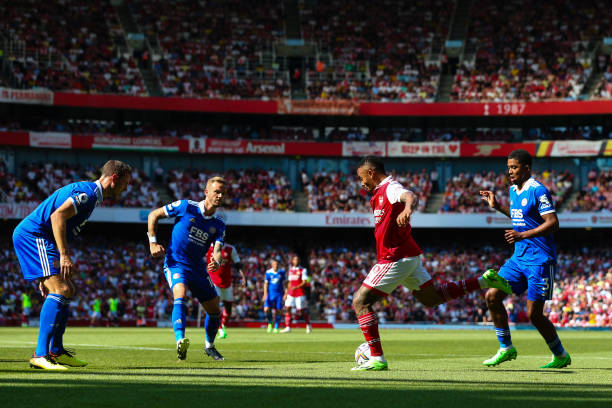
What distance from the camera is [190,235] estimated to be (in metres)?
12.8

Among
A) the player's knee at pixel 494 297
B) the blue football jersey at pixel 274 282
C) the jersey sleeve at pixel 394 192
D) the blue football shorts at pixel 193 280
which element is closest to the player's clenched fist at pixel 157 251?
the blue football shorts at pixel 193 280

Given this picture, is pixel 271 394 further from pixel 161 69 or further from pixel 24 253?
pixel 161 69

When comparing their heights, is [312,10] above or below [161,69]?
above

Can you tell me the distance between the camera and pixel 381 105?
52.3 metres

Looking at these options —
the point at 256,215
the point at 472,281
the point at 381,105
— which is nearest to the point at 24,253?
the point at 472,281

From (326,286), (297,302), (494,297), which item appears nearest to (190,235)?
(494,297)

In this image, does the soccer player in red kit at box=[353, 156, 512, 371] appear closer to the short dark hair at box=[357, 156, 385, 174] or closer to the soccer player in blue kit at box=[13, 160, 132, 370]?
the short dark hair at box=[357, 156, 385, 174]

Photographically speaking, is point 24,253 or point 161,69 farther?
point 161,69

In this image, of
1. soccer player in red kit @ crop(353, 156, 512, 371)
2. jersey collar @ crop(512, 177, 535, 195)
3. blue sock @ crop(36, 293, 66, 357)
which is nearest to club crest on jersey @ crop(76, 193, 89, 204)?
blue sock @ crop(36, 293, 66, 357)

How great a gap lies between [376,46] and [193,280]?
4561 centimetres

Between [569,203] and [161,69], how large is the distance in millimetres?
25891

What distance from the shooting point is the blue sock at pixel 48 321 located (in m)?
10.1

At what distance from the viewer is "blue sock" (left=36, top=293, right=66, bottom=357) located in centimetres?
1013

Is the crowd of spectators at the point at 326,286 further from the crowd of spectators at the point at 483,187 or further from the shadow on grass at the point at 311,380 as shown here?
the shadow on grass at the point at 311,380
